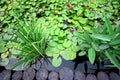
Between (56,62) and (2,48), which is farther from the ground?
(2,48)

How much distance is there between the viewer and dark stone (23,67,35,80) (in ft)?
5.75

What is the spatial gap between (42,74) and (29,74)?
135 mm

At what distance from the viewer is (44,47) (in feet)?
6.15

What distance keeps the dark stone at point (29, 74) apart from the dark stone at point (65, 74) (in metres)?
0.29

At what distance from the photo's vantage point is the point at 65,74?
176cm

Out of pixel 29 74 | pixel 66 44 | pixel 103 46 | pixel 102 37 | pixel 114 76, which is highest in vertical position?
pixel 102 37

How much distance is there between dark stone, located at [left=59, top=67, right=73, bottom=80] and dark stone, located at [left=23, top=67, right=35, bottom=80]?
29cm

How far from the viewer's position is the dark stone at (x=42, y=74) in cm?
175

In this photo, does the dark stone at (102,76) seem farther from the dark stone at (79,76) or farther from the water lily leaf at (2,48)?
the water lily leaf at (2,48)

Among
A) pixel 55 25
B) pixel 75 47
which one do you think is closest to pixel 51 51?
pixel 75 47

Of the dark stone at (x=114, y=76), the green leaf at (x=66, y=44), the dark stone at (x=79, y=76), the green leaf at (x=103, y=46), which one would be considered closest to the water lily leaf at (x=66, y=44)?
the green leaf at (x=66, y=44)

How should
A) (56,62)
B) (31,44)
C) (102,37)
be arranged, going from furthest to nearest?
(56,62)
(31,44)
(102,37)

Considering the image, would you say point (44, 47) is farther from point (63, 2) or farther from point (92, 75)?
point (63, 2)

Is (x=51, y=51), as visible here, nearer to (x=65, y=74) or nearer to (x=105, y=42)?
(x=65, y=74)
